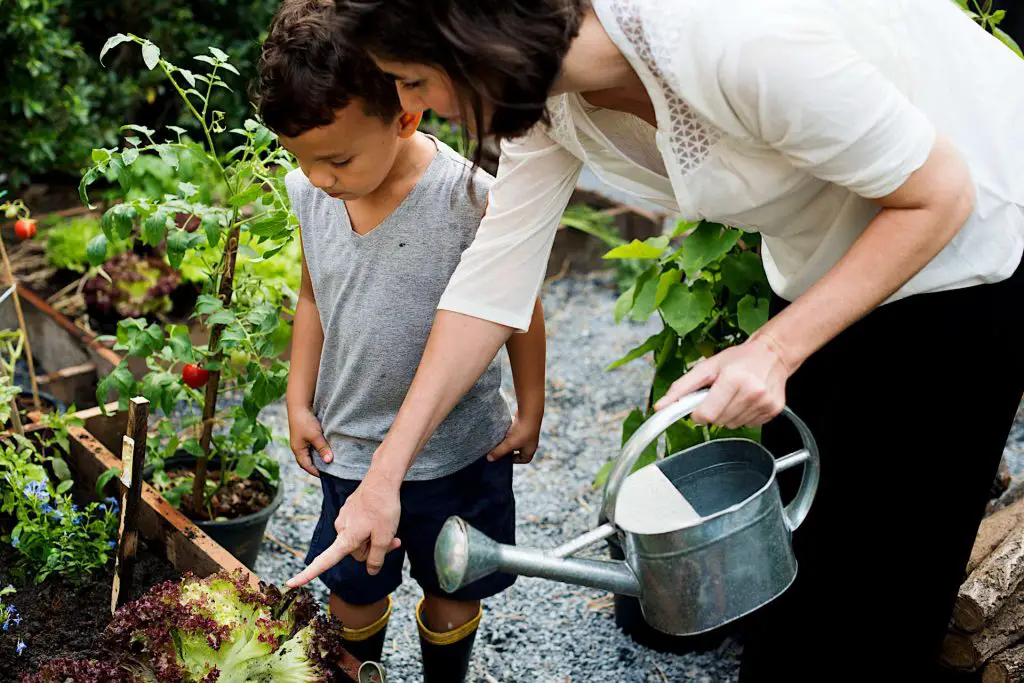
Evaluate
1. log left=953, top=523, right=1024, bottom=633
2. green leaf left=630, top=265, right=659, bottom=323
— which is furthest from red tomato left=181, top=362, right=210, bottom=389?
log left=953, top=523, right=1024, bottom=633

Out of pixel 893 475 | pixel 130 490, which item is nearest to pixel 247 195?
pixel 130 490

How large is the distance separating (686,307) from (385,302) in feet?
1.91

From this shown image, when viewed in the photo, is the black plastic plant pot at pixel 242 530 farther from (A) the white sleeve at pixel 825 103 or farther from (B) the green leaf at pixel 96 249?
(A) the white sleeve at pixel 825 103

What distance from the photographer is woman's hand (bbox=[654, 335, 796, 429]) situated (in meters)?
1.05

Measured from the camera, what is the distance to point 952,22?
1230 mm

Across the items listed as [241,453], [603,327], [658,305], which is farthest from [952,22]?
[603,327]

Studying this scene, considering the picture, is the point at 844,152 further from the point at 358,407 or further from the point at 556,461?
the point at 556,461

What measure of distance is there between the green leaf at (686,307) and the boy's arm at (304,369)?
64 cm

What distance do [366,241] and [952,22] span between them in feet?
2.93

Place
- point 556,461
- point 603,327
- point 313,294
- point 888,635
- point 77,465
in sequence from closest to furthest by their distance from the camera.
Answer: point 888,635
point 313,294
point 77,465
point 556,461
point 603,327

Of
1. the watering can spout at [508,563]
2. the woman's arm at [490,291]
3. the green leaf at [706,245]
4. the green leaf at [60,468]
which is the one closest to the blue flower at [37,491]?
the green leaf at [60,468]

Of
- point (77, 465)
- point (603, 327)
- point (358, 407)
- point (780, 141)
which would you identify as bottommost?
point (603, 327)

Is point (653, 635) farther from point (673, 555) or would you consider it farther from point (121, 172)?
point (121, 172)

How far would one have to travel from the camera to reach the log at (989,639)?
1.83 meters
